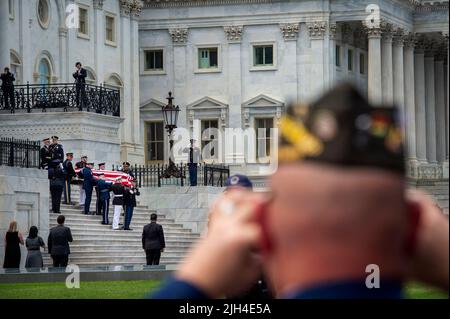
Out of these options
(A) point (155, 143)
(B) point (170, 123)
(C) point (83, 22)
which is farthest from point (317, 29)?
(B) point (170, 123)

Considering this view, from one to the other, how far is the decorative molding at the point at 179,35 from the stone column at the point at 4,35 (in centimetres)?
2329

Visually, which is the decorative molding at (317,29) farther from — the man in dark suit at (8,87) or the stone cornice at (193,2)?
the man in dark suit at (8,87)

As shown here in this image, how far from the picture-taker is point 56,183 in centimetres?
4712

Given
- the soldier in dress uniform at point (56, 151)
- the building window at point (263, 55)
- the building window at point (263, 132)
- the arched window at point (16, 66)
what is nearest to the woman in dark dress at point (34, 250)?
the soldier in dress uniform at point (56, 151)

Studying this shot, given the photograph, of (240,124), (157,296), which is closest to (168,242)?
(240,124)

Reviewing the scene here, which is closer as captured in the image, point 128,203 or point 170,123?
point 128,203

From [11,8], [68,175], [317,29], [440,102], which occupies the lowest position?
[68,175]

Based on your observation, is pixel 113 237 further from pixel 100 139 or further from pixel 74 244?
pixel 100 139

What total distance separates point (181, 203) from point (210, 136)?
2975 centimetres

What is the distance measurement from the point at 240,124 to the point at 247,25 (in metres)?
5.24

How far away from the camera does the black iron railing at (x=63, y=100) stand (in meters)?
57.1

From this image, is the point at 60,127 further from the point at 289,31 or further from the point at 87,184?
the point at 289,31

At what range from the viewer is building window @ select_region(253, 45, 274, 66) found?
8700 cm

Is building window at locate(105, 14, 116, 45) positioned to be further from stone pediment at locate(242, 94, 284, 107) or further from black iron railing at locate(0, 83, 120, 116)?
black iron railing at locate(0, 83, 120, 116)
